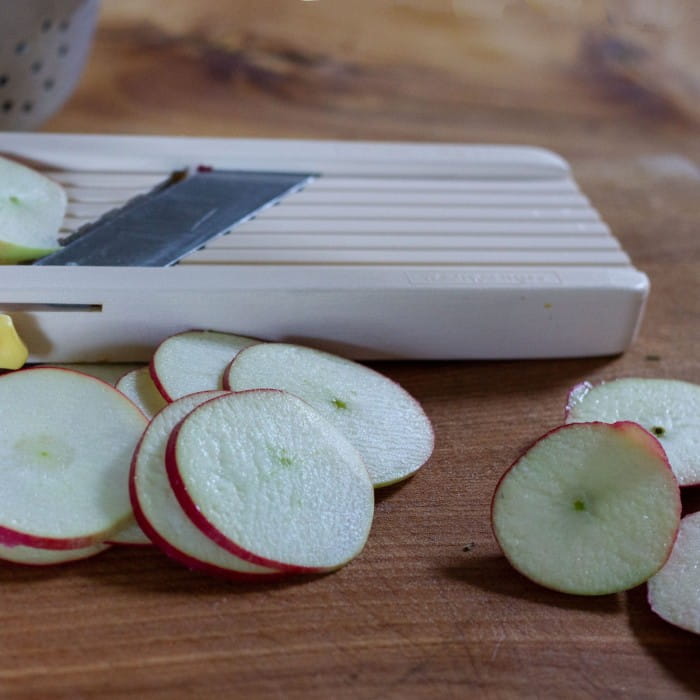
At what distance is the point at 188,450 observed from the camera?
914mm

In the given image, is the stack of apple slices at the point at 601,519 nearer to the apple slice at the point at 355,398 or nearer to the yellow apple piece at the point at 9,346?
the apple slice at the point at 355,398

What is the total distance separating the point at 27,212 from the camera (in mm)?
1240

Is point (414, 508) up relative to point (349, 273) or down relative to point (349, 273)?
down

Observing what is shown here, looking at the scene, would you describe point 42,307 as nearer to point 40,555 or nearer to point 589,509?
point 40,555

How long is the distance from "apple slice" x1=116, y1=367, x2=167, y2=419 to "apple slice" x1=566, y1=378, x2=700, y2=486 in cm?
48

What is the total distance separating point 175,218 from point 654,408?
0.67 metres

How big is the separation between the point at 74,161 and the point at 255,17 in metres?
1.29

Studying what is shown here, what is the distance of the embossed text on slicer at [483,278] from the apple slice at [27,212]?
1.54ft

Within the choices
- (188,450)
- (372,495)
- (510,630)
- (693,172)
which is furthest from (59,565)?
(693,172)

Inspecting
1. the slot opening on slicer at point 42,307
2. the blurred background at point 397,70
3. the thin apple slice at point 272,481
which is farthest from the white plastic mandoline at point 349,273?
the blurred background at point 397,70

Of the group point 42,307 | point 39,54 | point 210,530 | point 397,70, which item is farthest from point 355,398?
point 397,70

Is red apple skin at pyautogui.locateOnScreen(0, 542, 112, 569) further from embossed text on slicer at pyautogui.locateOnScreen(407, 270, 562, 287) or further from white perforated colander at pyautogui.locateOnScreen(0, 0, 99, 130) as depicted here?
white perforated colander at pyautogui.locateOnScreen(0, 0, 99, 130)

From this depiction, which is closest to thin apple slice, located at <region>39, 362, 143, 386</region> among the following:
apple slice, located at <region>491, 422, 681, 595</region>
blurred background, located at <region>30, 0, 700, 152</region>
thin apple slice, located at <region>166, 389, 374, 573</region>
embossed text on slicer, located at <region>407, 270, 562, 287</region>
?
thin apple slice, located at <region>166, 389, 374, 573</region>

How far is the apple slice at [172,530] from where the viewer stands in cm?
89
